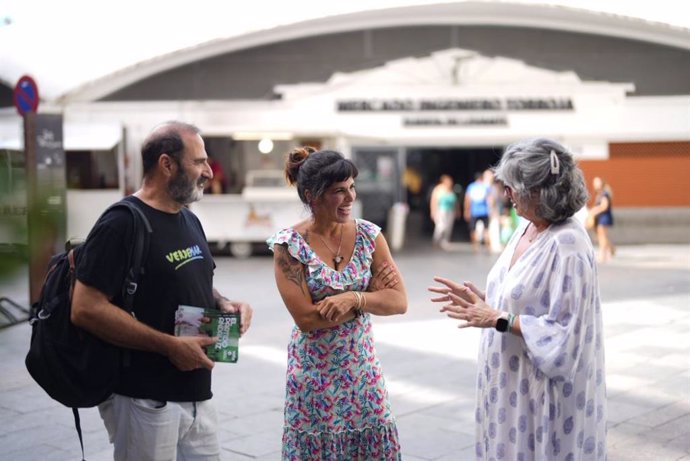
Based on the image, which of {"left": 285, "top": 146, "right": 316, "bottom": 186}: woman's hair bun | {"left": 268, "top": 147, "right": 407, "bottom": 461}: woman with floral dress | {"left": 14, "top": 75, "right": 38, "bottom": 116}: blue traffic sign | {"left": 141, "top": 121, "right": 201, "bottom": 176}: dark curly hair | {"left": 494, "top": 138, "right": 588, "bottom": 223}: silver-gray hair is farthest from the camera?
{"left": 14, "top": 75, "right": 38, "bottom": 116}: blue traffic sign

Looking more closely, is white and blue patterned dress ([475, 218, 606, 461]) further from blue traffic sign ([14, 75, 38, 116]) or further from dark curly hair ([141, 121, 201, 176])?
blue traffic sign ([14, 75, 38, 116])

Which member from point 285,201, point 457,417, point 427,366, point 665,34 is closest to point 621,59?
point 665,34

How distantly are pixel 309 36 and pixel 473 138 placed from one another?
508 cm

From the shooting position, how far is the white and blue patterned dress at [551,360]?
110 inches

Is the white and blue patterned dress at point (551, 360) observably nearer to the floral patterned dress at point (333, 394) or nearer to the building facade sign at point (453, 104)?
the floral patterned dress at point (333, 394)

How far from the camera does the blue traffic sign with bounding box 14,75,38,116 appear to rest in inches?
389

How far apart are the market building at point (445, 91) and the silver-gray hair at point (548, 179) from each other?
57.5 feet

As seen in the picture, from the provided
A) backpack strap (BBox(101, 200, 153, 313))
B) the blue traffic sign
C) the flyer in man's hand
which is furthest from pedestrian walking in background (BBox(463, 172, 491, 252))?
backpack strap (BBox(101, 200, 153, 313))

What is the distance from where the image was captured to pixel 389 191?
21297 millimetres

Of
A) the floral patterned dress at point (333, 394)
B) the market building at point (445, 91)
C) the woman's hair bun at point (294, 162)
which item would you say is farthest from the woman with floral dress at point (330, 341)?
the market building at point (445, 91)

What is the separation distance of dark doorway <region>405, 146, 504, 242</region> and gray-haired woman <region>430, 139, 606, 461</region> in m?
19.2

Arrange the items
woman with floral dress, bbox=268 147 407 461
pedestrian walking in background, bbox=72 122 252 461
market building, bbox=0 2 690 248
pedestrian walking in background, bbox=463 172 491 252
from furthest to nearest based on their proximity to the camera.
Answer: market building, bbox=0 2 690 248 → pedestrian walking in background, bbox=463 172 491 252 → woman with floral dress, bbox=268 147 407 461 → pedestrian walking in background, bbox=72 122 252 461

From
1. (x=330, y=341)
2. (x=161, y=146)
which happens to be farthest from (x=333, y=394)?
(x=161, y=146)

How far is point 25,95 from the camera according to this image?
9.93 meters
